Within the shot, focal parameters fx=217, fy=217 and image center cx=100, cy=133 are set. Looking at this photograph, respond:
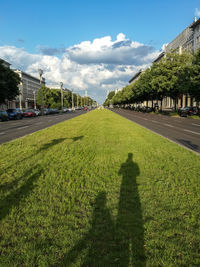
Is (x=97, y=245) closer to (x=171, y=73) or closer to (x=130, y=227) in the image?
(x=130, y=227)

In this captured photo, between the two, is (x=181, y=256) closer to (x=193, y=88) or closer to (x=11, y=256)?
(x=11, y=256)

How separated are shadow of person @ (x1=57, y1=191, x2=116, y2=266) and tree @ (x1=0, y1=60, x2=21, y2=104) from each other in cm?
3962

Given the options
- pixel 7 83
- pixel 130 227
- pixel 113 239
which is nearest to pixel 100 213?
pixel 130 227

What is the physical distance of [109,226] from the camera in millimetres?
3143

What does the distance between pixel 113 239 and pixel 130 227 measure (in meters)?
0.38

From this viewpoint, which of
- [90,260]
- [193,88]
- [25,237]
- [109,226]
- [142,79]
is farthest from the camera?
[142,79]

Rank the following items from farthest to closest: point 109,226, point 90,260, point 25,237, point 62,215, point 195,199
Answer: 1. point 195,199
2. point 62,215
3. point 109,226
4. point 25,237
5. point 90,260

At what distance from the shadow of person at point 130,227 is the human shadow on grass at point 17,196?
6.08 feet

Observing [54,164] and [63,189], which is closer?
[63,189]

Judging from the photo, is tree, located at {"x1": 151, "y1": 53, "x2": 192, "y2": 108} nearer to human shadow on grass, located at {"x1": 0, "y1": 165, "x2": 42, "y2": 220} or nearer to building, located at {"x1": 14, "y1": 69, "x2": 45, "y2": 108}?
human shadow on grass, located at {"x1": 0, "y1": 165, "x2": 42, "y2": 220}

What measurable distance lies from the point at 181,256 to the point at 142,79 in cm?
6178

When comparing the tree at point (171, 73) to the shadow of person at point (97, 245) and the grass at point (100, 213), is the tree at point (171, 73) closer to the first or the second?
the grass at point (100, 213)

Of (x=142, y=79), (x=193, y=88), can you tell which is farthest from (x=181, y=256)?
(x=142, y=79)

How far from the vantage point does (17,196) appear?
4246 mm
